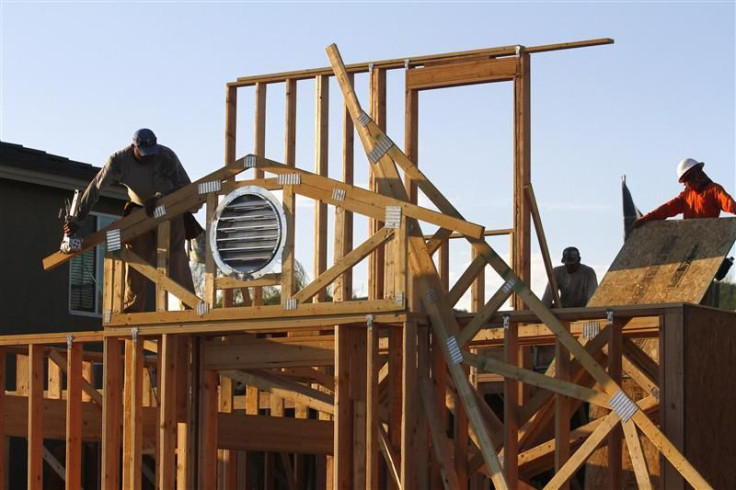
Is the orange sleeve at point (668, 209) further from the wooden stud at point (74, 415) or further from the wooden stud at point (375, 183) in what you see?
the wooden stud at point (74, 415)

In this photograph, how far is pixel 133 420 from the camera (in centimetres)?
1406

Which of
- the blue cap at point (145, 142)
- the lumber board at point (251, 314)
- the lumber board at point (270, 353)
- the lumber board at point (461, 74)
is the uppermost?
the lumber board at point (461, 74)

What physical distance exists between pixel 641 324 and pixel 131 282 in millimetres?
4923

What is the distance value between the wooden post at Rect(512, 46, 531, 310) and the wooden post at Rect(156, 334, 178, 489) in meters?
4.03

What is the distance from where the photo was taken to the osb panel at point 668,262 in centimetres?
1405

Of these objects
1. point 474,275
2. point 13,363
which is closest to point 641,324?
point 474,275

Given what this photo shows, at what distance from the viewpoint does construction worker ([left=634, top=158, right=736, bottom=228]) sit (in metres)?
14.9

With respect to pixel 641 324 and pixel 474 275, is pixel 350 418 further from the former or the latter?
pixel 641 324

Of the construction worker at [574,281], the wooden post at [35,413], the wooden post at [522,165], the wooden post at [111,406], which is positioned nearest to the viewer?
the wooden post at [111,406]

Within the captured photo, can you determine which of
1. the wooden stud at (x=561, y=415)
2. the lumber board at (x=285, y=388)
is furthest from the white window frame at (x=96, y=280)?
the wooden stud at (x=561, y=415)

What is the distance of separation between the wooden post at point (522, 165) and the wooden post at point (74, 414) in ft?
15.6

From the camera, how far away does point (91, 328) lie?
24.5 m

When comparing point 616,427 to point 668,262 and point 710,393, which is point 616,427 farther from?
point 668,262

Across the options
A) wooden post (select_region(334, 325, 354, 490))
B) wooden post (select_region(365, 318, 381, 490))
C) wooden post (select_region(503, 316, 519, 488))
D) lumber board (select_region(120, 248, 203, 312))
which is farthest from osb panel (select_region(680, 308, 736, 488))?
lumber board (select_region(120, 248, 203, 312))
